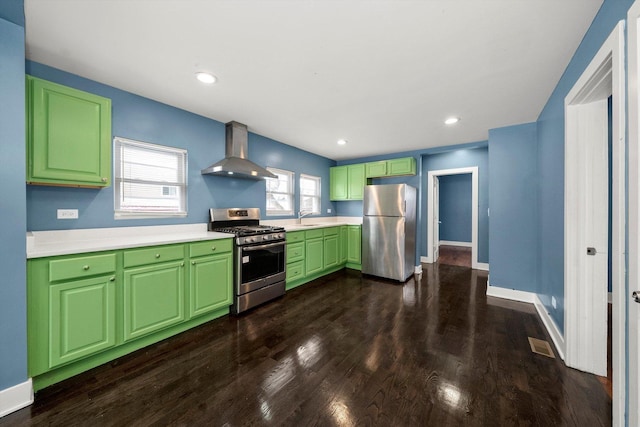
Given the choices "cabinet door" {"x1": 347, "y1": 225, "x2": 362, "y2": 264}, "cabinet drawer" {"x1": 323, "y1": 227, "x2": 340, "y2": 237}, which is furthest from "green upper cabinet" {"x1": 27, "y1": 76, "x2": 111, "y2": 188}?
"cabinet door" {"x1": 347, "y1": 225, "x2": 362, "y2": 264}

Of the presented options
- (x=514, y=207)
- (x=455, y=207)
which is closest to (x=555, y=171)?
(x=514, y=207)

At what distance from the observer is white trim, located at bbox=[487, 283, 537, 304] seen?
3.19 meters

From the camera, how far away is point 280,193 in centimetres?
429

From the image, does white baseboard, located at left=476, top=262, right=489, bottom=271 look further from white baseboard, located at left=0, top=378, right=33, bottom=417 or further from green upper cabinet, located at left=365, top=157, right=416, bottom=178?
white baseboard, located at left=0, top=378, right=33, bottom=417

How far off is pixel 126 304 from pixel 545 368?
133 inches

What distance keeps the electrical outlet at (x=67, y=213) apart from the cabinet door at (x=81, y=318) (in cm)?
75

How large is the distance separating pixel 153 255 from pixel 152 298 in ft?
1.25

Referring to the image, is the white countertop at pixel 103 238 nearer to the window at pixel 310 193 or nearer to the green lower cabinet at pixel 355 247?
the window at pixel 310 193

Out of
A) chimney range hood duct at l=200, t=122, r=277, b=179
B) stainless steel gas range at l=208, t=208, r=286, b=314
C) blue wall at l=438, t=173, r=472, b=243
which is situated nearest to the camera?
stainless steel gas range at l=208, t=208, r=286, b=314

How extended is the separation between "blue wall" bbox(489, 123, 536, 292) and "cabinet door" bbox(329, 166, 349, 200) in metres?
2.59

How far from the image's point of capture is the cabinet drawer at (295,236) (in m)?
3.60

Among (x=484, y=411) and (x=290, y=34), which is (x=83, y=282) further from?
(x=484, y=411)

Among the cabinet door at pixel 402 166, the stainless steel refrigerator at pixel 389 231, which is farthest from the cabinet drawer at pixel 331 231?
the cabinet door at pixel 402 166

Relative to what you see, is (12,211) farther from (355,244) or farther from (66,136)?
(355,244)
